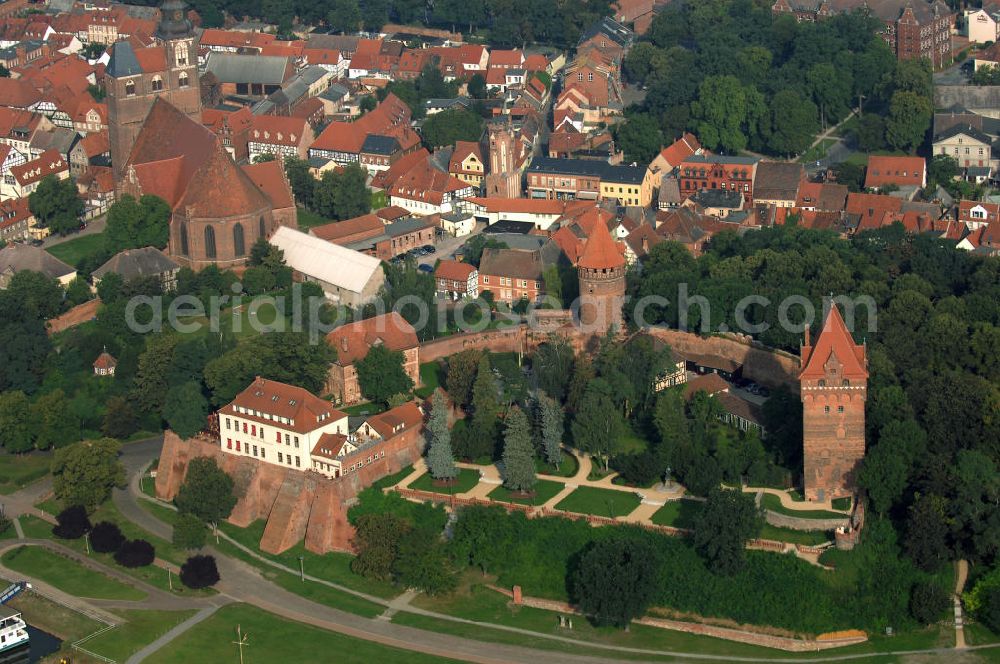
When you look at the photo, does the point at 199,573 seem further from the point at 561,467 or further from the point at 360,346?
the point at 561,467

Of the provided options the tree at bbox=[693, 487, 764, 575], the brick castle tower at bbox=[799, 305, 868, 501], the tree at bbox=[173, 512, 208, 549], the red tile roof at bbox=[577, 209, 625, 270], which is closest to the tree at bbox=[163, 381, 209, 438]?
the tree at bbox=[173, 512, 208, 549]

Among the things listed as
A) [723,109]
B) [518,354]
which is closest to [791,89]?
[723,109]

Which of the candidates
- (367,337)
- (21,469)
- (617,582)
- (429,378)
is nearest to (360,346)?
(367,337)

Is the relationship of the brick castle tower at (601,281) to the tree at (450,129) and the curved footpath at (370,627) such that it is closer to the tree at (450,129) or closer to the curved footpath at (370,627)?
the curved footpath at (370,627)

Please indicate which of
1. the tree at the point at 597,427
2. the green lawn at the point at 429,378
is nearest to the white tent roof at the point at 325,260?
the green lawn at the point at 429,378

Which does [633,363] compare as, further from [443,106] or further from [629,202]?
[443,106]
